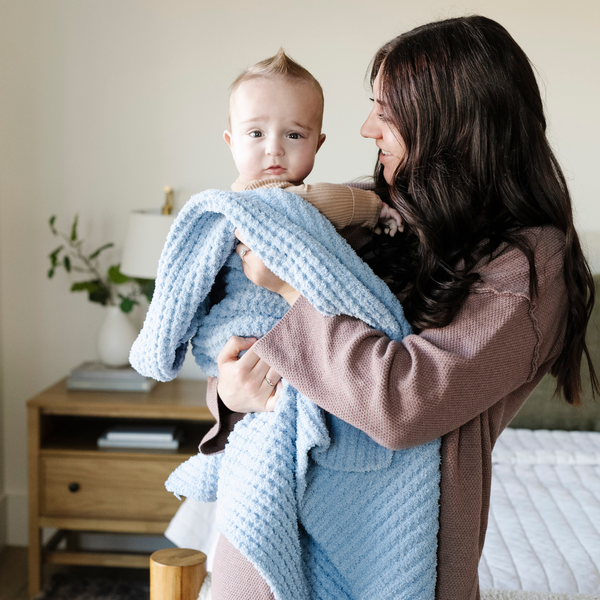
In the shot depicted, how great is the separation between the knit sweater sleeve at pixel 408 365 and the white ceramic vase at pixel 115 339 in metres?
1.78

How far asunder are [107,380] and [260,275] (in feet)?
5.74

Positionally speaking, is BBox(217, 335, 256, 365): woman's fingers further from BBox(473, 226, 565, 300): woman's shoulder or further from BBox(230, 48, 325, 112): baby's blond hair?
BBox(230, 48, 325, 112): baby's blond hair

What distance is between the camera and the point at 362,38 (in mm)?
2584

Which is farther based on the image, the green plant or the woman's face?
the green plant

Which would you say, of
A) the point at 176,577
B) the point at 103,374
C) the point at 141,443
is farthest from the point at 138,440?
the point at 176,577

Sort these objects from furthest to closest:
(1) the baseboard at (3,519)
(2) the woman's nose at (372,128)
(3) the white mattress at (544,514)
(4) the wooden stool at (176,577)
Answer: (1) the baseboard at (3,519), (3) the white mattress at (544,514), (4) the wooden stool at (176,577), (2) the woman's nose at (372,128)

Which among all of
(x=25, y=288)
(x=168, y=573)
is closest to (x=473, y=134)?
(x=168, y=573)

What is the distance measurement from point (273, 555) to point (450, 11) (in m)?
2.27

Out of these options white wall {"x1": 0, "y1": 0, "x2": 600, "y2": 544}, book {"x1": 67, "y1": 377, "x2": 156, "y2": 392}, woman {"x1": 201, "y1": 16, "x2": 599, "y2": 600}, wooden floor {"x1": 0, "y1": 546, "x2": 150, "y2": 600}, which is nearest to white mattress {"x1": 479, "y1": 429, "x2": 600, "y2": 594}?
woman {"x1": 201, "y1": 16, "x2": 599, "y2": 600}

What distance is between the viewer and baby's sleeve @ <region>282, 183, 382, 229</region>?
928 mm

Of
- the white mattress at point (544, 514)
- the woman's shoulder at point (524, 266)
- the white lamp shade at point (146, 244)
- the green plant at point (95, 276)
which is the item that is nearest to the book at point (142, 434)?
the green plant at point (95, 276)

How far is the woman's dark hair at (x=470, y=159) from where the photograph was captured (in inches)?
35.7

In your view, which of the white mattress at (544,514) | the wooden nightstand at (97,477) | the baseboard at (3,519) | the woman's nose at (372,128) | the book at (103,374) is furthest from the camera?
the baseboard at (3,519)

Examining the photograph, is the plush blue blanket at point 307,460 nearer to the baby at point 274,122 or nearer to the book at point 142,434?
the baby at point 274,122
